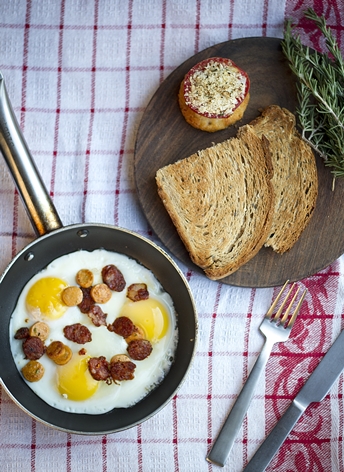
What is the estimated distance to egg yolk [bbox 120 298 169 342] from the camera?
7.04ft

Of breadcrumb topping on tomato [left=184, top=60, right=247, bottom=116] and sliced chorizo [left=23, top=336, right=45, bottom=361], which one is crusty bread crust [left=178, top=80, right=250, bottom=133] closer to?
breadcrumb topping on tomato [left=184, top=60, right=247, bottom=116]

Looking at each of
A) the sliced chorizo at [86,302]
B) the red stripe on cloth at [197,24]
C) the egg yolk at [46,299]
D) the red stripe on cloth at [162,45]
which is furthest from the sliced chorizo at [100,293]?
the red stripe on cloth at [197,24]

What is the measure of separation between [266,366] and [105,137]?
4.13 feet

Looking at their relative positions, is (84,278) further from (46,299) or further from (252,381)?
(252,381)

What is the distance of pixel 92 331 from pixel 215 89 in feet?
3.62

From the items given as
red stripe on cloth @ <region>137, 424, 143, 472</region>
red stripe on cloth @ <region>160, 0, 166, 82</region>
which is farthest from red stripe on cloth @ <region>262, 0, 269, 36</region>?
red stripe on cloth @ <region>137, 424, 143, 472</region>

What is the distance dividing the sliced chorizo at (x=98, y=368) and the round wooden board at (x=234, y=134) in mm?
546

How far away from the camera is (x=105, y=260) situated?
2.20 metres

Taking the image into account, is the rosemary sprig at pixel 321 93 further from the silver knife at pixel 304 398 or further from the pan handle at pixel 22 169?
the pan handle at pixel 22 169

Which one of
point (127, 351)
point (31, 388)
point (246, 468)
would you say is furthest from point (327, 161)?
point (31, 388)

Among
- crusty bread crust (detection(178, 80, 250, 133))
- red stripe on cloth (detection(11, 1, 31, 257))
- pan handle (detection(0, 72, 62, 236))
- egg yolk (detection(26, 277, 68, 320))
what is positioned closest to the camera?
pan handle (detection(0, 72, 62, 236))

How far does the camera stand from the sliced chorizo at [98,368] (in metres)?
2.10

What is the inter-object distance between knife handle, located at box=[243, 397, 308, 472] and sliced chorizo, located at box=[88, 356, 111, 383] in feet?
2.64

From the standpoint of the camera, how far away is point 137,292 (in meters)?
2.16
